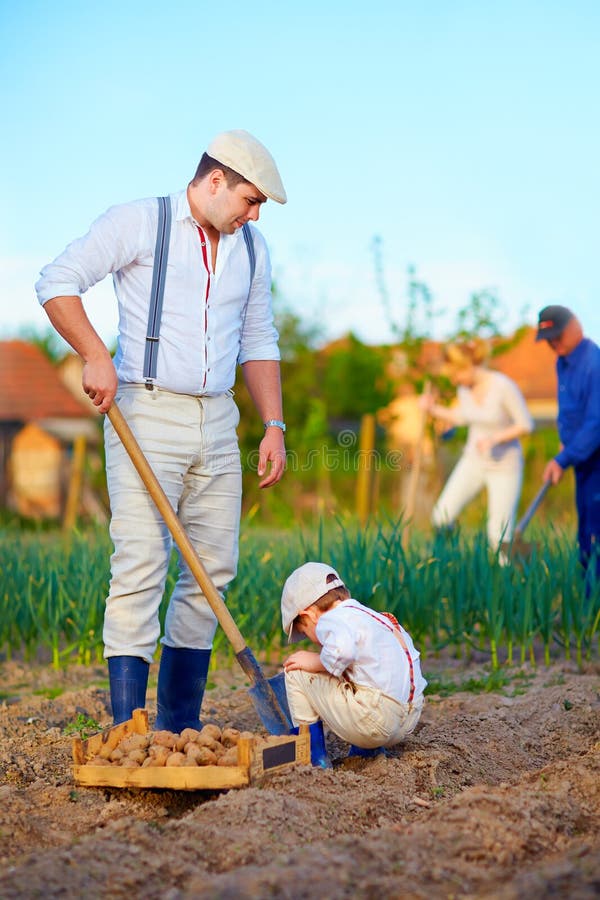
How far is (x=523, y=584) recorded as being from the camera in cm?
464

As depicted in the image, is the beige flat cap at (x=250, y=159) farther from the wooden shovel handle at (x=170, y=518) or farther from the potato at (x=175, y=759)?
the potato at (x=175, y=759)

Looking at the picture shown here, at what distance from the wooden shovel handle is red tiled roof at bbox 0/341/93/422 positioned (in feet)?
59.5

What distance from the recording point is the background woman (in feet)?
22.7

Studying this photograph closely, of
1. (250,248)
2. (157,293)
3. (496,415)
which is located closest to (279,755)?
(157,293)

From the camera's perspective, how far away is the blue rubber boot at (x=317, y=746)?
301cm

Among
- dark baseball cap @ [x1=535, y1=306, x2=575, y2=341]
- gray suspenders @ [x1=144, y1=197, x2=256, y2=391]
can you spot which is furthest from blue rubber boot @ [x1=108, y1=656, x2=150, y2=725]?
dark baseball cap @ [x1=535, y1=306, x2=575, y2=341]

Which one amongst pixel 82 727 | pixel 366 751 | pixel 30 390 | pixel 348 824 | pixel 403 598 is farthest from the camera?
pixel 30 390

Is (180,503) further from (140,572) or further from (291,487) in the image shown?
(291,487)

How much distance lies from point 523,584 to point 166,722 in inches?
75.8

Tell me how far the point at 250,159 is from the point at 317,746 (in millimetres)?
1759

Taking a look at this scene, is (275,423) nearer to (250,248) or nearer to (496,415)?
(250,248)

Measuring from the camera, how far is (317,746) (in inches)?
120

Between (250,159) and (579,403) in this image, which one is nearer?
(250,159)

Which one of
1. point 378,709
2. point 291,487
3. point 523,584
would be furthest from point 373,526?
point 291,487
